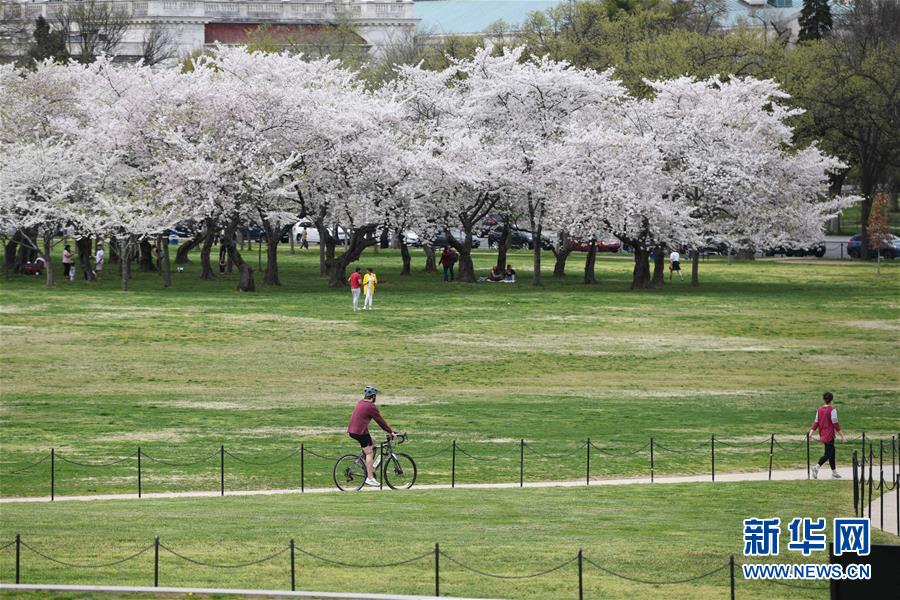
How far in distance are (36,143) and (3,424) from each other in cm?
4204

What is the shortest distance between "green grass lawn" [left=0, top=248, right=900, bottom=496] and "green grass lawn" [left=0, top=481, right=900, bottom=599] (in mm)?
2874

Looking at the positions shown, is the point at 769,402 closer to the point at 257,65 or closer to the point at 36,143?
the point at 257,65

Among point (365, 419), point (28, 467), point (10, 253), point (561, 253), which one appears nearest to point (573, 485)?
point (365, 419)

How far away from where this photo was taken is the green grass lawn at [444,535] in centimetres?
1784

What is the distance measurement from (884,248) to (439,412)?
2363 inches

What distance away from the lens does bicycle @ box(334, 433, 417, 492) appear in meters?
24.9

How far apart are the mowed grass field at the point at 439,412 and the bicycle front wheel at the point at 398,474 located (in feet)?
1.45

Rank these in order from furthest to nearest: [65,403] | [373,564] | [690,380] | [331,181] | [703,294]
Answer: [331,181]
[703,294]
[690,380]
[65,403]
[373,564]

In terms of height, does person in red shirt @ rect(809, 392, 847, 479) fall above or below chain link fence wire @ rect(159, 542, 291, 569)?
above

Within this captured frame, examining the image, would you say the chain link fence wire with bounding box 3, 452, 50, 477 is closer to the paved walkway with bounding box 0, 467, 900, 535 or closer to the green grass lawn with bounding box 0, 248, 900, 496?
the green grass lawn with bounding box 0, 248, 900, 496

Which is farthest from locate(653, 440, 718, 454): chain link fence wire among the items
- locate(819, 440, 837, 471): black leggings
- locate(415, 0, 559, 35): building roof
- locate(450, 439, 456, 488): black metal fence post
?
locate(415, 0, 559, 35): building roof

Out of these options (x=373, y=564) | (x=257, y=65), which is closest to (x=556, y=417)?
(x=373, y=564)

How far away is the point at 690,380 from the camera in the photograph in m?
39.4

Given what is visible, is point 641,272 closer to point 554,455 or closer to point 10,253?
point 10,253
